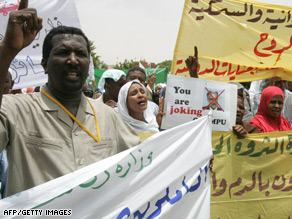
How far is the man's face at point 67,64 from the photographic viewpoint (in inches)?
65.3

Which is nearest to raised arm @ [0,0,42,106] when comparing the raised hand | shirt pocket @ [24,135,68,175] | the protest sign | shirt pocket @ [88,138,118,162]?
the raised hand

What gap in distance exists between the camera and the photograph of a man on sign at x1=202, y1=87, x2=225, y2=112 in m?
3.26

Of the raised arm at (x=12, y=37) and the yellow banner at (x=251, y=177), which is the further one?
the yellow banner at (x=251, y=177)

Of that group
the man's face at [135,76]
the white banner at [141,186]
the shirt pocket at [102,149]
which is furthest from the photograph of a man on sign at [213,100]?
the man's face at [135,76]

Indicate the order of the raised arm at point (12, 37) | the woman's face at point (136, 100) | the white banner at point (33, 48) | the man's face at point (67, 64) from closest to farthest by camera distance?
1. the raised arm at point (12, 37)
2. the man's face at point (67, 64)
3. the woman's face at point (136, 100)
4. the white banner at point (33, 48)

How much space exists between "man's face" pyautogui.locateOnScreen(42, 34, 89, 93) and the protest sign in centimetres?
155

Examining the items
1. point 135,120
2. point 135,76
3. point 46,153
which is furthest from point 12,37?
point 135,76

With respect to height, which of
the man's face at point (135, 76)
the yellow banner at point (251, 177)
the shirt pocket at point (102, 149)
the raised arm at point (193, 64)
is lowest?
the yellow banner at point (251, 177)

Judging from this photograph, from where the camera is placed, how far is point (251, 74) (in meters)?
3.75

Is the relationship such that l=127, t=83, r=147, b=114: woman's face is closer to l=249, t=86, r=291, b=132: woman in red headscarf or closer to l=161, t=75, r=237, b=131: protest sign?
l=161, t=75, r=237, b=131: protest sign

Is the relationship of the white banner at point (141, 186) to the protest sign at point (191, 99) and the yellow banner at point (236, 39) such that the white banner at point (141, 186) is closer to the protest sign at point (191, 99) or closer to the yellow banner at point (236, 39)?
the protest sign at point (191, 99)

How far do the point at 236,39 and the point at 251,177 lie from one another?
1476 millimetres

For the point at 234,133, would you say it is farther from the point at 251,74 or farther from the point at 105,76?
the point at 105,76

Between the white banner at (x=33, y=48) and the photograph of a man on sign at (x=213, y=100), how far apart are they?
2.12 meters
